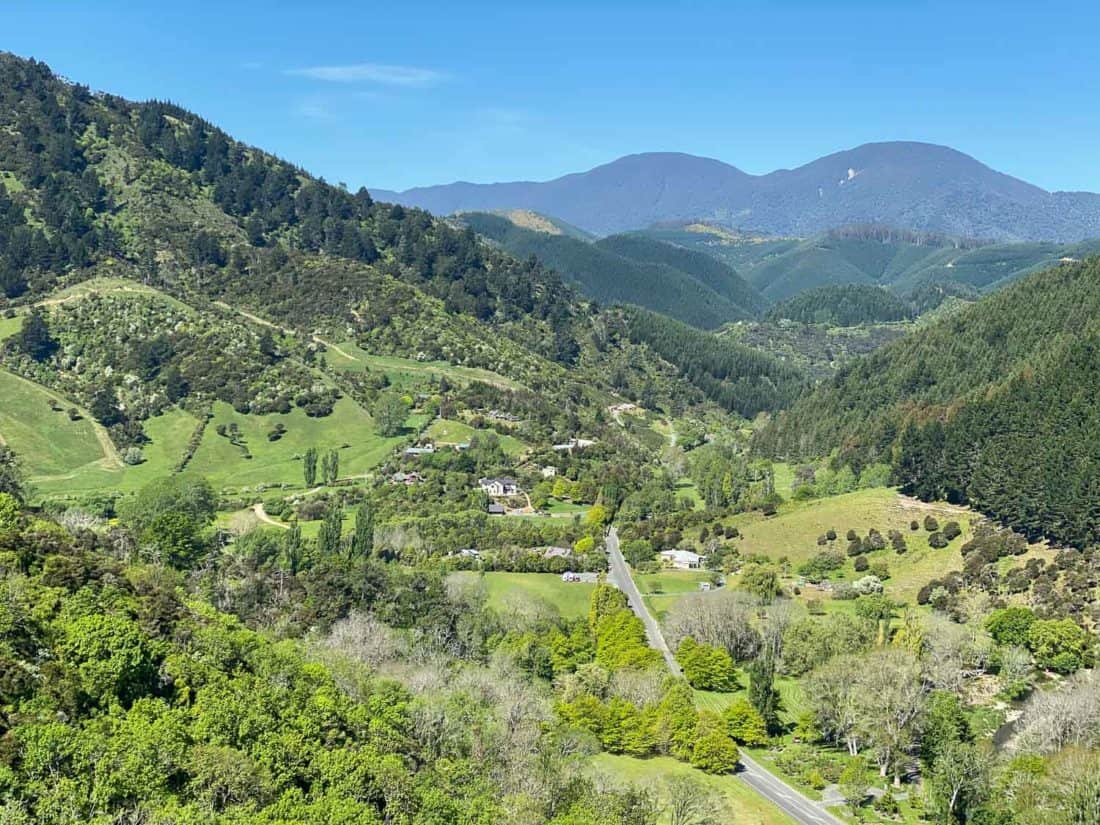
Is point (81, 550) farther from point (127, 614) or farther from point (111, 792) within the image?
point (111, 792)

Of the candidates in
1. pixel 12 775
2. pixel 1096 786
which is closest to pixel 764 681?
pixel 1096 786

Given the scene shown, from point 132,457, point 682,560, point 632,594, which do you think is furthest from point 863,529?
point 132,457

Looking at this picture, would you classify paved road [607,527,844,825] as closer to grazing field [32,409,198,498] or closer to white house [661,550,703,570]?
white house [661,550,703,570]

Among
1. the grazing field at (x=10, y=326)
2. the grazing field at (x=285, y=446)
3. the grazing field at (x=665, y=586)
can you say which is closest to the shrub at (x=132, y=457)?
the grazing field at (x=285, y=446)

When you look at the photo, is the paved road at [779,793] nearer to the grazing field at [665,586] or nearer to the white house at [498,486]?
the grazing field at [665,586]

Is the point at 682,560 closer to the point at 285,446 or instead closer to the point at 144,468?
the point at 285,446

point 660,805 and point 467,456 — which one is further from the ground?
point 467,456
